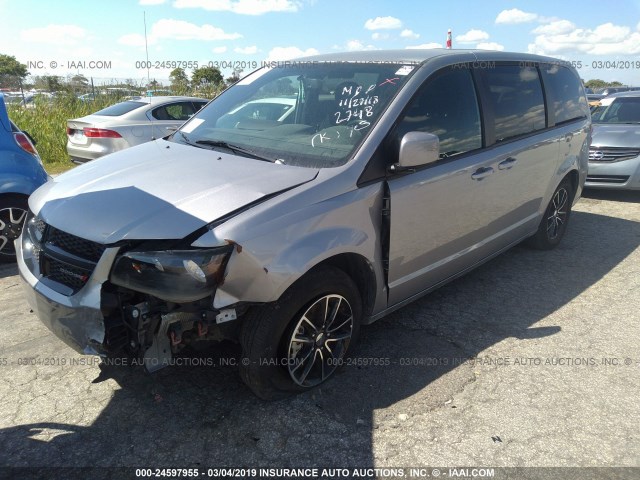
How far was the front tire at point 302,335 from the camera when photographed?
2615mm

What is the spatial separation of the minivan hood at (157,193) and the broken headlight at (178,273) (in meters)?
0.10

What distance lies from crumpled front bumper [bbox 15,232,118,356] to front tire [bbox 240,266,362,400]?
2.32ft

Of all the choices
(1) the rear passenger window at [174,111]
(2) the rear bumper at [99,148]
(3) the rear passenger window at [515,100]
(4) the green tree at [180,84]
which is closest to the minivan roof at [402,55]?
(3) the rear passenger window at [515,100]

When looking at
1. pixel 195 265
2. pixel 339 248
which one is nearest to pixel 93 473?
pixel 195 265

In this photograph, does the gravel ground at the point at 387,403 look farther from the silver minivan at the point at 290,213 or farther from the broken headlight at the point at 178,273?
the broken headlight at the point at 178,273

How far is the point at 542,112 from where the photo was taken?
15.5ft

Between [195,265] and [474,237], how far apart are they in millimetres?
2402

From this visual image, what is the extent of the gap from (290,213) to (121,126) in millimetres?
7284

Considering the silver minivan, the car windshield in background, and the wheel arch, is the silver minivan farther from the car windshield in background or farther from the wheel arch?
the car windshield in background

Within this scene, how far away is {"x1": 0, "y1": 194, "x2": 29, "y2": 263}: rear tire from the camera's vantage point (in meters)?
4.85

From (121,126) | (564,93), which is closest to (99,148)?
(121,126)

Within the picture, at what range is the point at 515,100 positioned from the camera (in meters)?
4.31

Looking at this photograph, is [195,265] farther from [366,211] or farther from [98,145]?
[98,145]

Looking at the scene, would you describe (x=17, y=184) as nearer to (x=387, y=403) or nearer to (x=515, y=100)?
(x=387, y=403)
